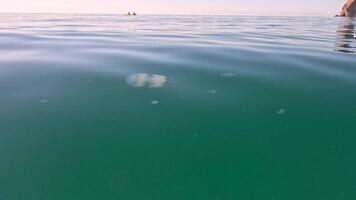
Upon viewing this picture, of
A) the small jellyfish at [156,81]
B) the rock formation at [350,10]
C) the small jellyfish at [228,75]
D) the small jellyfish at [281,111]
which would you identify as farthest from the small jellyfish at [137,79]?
the rock formation at [350,10]

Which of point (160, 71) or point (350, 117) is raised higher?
point (160, 71)

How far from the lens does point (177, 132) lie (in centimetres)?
422

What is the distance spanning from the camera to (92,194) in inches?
120

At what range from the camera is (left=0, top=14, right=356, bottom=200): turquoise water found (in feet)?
10.5

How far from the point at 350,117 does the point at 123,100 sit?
374 cm

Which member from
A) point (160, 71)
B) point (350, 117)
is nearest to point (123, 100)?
point (160, 71)

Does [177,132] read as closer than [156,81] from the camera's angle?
Yes

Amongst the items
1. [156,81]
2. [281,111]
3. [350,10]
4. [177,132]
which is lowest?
[177,132]

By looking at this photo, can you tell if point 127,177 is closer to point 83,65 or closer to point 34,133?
point 34,133

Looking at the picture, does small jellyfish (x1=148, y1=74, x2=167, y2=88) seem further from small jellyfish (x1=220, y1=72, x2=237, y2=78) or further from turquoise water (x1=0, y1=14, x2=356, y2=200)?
small jellyfish (x1=220, y1=72, x2=237, y2=78)

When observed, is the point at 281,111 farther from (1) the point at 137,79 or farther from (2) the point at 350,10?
(2) the point at 350,10

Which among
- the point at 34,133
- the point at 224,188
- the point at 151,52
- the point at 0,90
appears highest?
the point at 151,52

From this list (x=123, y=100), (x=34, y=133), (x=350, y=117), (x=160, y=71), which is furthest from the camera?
(x=160, y=71)

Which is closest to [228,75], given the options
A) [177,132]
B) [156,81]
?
[156,81]
